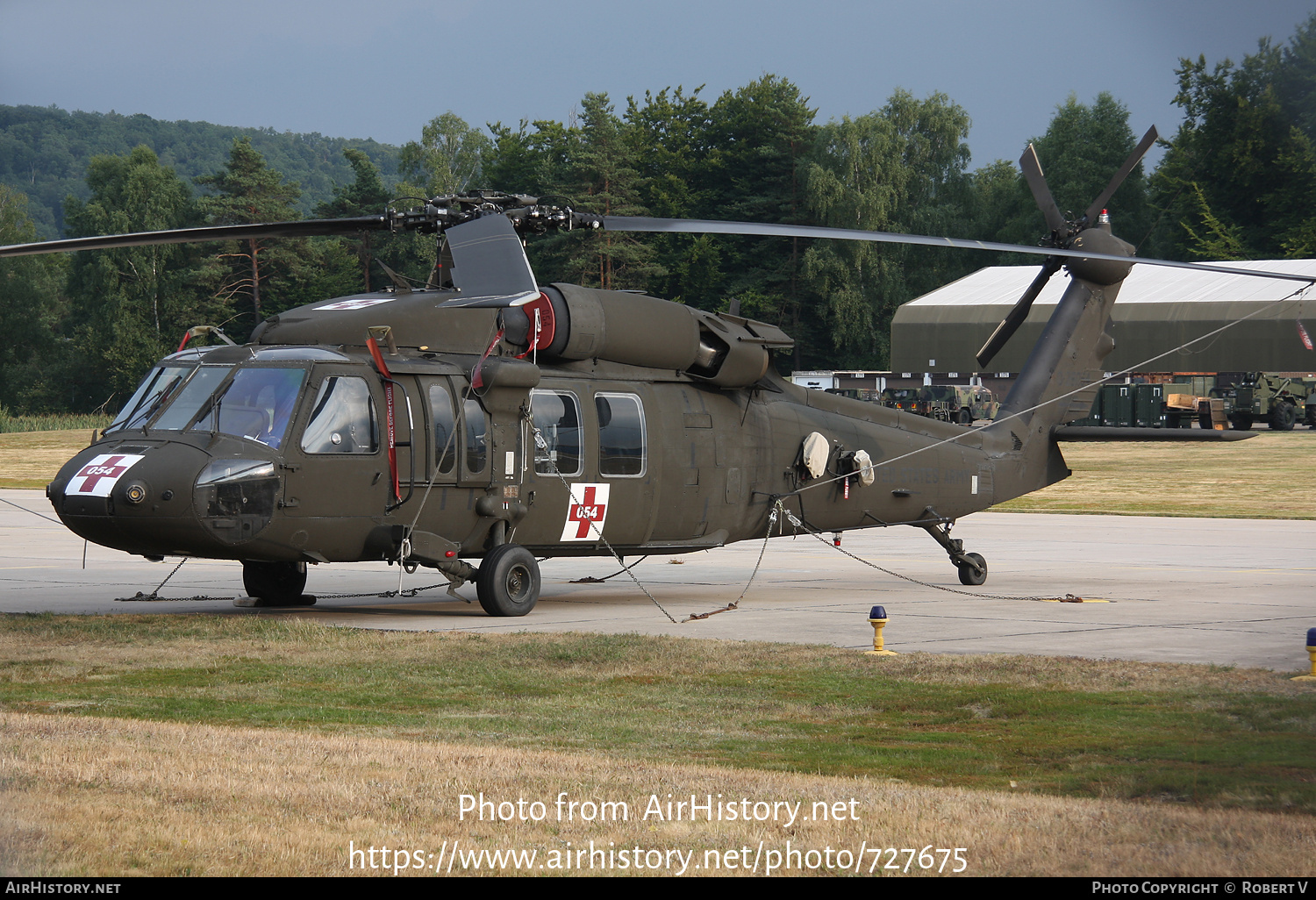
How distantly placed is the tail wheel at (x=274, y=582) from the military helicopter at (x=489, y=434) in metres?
0.02

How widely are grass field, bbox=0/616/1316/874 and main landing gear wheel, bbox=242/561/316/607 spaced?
246 cm

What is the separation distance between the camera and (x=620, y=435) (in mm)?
14812

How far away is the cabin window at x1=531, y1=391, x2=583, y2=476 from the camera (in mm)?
14305

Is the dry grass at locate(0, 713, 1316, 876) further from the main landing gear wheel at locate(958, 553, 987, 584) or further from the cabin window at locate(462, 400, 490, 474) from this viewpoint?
the main landing gear wheel at locate(958, 553, 987, 584)

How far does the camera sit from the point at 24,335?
83875 millimetres

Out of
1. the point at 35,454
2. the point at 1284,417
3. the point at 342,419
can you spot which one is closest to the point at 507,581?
the point at 342,419

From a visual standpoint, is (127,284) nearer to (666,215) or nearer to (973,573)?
(666,215)

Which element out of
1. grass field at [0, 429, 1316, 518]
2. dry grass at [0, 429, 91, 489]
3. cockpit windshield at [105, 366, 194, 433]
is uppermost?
cockpit windshield at [105, 366, 194, 433]

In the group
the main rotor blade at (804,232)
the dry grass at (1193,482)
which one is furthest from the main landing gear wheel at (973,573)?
the dry grass at (1193,482)

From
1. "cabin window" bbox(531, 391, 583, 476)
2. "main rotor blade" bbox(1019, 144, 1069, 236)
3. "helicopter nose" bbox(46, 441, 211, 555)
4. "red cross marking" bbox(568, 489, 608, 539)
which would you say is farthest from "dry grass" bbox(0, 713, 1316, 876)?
"main rotor blade" bbox(1019, 144, 1069, 236)

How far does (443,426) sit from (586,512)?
Answer: 1931mm

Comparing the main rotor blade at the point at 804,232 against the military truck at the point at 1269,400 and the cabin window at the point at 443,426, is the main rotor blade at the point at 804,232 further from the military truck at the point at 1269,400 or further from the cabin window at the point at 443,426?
the military truck at the point at 1269,400

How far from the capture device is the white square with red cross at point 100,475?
39.0 ft
